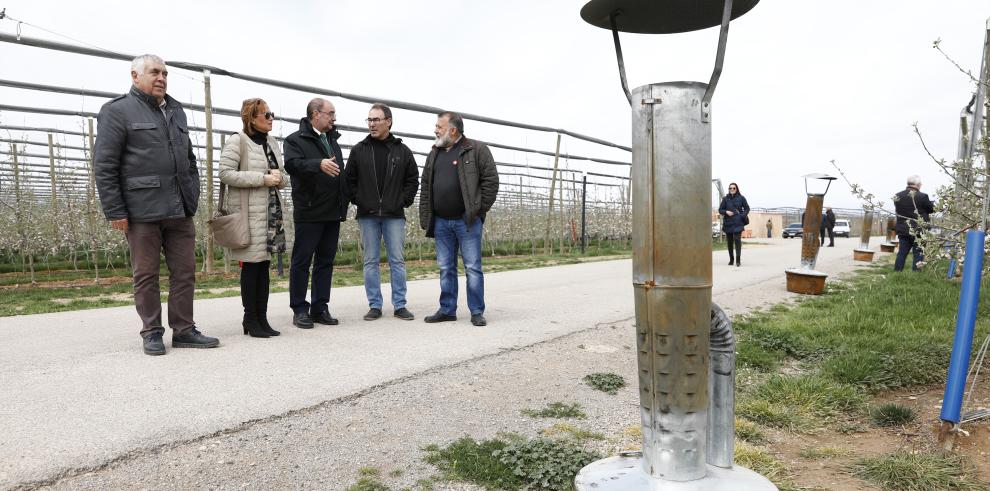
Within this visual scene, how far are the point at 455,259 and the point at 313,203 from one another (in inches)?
50.3

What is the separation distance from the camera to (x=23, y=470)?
2258mm

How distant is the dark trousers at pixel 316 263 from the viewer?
507 cm

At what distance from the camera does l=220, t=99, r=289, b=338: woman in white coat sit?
4.57 metres

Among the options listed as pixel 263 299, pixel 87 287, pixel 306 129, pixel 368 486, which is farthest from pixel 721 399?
pixel 87 287

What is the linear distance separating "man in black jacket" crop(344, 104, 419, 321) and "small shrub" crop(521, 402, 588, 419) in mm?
2529

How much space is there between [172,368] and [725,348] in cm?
310

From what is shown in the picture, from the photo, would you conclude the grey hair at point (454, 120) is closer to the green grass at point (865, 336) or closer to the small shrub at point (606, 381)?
the small shrub at point (606, 381)

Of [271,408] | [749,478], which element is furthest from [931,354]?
[271,408]

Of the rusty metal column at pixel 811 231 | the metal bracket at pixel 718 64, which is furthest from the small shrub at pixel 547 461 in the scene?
the rusty metal column at pixel 811 231

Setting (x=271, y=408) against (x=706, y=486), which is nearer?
(x=706, y=486)

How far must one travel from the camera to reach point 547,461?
2434mm

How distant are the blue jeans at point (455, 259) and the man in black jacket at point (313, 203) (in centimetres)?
88

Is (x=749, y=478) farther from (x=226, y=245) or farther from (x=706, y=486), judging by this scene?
(x=226, y=245)

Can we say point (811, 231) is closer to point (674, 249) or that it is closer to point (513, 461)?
point (513, 461)
